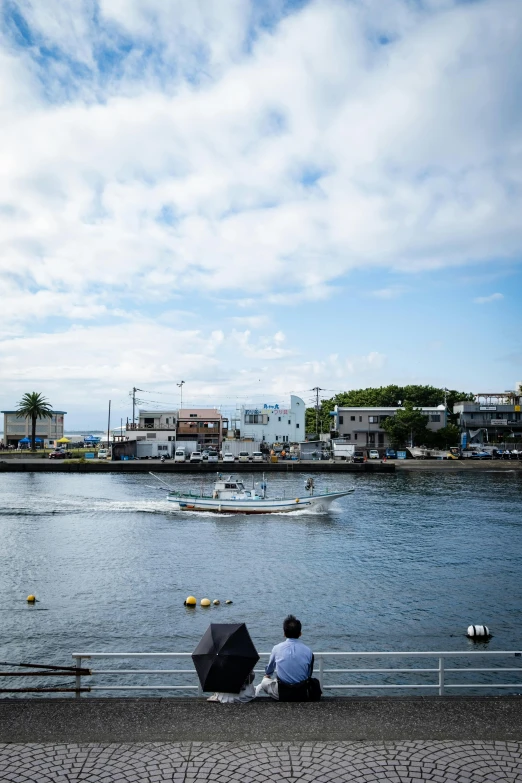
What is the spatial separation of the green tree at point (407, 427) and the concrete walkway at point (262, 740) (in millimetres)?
95611

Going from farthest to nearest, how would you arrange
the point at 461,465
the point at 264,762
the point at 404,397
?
the point at 404,397 → the point at 461,465 → the point at 264,762

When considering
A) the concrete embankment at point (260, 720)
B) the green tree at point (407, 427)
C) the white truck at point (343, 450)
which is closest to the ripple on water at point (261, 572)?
the concrete embankment at point (260, 720)

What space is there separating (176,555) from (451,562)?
1507 centimetres

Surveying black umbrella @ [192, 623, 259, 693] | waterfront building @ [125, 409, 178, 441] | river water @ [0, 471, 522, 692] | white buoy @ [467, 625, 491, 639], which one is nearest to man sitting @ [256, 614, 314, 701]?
black umbrella @ [192, 623, 259, 693]

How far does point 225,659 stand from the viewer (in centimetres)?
988

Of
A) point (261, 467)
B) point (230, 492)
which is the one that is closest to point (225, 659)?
point (230, 492)

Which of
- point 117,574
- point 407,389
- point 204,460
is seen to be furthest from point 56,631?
point 407,389

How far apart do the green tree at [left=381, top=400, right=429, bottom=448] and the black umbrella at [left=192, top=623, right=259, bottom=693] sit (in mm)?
95670

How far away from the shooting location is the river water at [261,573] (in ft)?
69.3

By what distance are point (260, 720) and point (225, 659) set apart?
1205 millimetres

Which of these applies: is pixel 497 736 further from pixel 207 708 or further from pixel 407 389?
A: pixel 407 389

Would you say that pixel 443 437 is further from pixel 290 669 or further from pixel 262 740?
pixel 262 740

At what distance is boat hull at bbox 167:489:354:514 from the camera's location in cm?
5022

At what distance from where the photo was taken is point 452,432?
107 metres
